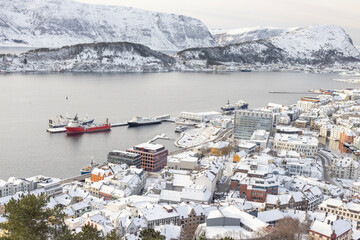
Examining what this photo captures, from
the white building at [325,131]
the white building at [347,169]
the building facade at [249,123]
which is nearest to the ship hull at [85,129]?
the building facade at [249,123]

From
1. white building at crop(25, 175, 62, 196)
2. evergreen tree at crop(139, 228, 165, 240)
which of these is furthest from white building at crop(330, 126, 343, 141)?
evergreen tree at crop(139, 228, 165, 240)

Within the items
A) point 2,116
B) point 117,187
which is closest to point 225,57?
point 2,116

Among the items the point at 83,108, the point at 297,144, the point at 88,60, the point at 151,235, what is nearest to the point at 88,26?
the point at 88,60

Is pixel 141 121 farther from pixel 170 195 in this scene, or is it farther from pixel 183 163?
pixel 170 195

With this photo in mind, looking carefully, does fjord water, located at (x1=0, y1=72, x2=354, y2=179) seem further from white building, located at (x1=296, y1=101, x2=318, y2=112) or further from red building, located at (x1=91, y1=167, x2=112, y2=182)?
white building, located at (x1=296, y1=101, x2=318, y2=112)

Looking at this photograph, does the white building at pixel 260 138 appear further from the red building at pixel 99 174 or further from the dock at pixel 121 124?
the dock at pixel 121 124

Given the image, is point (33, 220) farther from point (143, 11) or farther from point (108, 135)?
point (143, 11)
